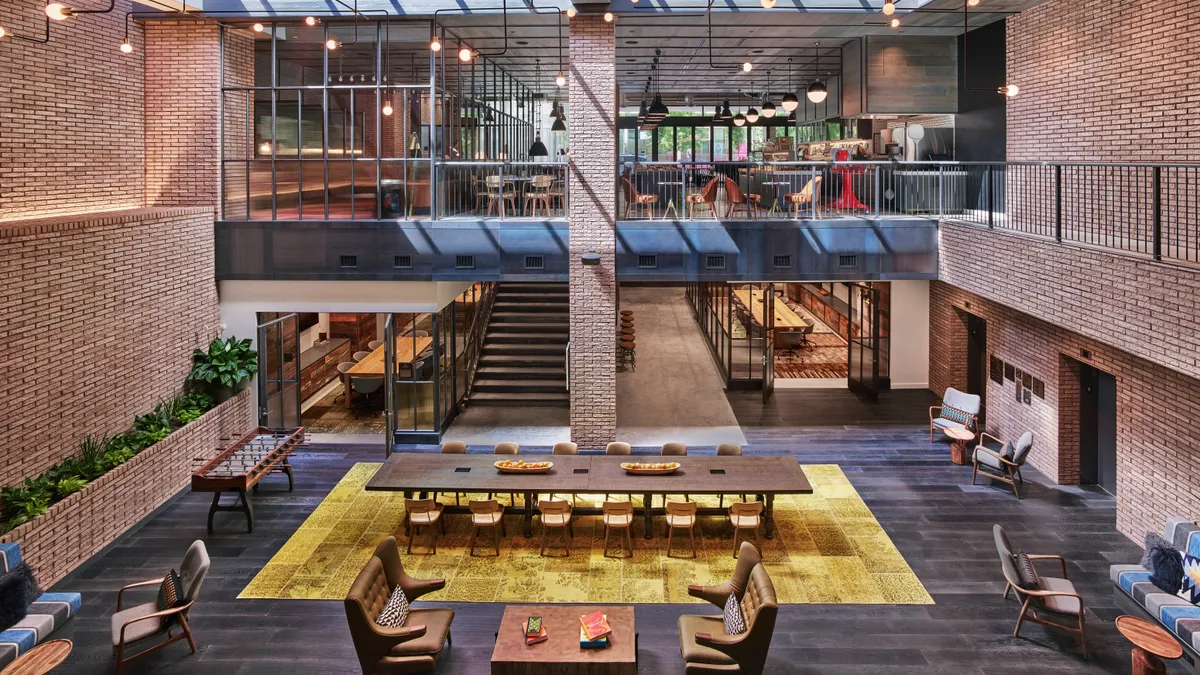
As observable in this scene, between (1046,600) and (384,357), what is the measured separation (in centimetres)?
1042

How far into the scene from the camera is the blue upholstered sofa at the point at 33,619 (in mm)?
7875

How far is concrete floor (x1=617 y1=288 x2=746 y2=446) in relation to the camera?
15.8 metres

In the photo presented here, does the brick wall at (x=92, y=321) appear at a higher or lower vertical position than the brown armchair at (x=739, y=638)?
higher

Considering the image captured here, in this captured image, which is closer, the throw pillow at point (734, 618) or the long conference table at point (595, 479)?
the throw pillow at point (734, 618)

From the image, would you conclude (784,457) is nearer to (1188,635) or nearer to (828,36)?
(1188,635)

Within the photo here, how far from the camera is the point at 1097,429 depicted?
1291 cm

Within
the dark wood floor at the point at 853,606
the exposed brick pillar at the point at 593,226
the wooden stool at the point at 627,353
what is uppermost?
the exposed brick pillar at the point at 593,226

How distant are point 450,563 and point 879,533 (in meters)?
4.92

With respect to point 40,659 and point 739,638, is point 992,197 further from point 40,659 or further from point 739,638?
point 40,659

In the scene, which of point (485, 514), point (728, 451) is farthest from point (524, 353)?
point (485, 514)

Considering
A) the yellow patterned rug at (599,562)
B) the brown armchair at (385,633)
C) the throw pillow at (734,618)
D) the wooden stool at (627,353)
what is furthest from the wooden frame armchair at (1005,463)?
the wooden stool at (627,353)

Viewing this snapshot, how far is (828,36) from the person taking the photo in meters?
17.0

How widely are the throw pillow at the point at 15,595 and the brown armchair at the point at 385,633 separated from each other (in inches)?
117

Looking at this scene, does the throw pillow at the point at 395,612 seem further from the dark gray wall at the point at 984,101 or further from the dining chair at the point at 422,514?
the dark gray wall at the point at 984,101
